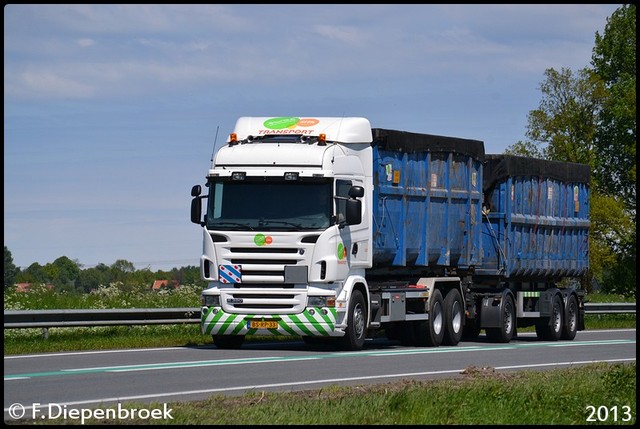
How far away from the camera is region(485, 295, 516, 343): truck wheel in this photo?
93.1ft

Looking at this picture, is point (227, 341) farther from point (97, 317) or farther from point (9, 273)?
point (9, 273)

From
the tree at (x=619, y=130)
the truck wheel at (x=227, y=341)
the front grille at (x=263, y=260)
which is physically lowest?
the truck wheel at (x=227, y=341)

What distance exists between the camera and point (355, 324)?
23031 millimetres

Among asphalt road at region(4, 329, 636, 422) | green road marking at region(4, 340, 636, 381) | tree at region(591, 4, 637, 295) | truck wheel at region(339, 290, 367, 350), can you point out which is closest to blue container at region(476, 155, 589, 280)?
green road marking at region(4, 340, 636, 381)

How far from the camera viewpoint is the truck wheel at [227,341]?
2322 cm

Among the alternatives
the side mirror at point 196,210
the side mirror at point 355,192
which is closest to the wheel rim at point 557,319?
the side mirror at point 355,192

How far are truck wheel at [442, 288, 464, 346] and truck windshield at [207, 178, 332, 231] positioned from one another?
521 centimetres

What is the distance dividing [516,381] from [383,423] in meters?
5.01

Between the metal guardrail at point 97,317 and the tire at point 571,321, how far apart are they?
866cm

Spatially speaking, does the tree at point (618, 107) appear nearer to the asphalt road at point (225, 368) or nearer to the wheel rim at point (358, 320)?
the asphalt road at point (225, 368)

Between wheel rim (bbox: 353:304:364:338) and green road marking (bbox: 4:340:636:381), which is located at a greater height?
wheel rim (bbox: 353:304:364:338)

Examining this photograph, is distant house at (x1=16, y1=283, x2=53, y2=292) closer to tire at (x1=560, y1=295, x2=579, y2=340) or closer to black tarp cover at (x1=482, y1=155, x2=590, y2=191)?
black tarp cover at (x1=482, y1=155, x2=590, y2=191)

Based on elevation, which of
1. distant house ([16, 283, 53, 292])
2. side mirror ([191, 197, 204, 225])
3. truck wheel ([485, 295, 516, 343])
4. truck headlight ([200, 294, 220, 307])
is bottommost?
truck wheel ([485, 295, 516, 343])

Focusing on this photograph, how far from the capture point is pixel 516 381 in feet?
53.9
